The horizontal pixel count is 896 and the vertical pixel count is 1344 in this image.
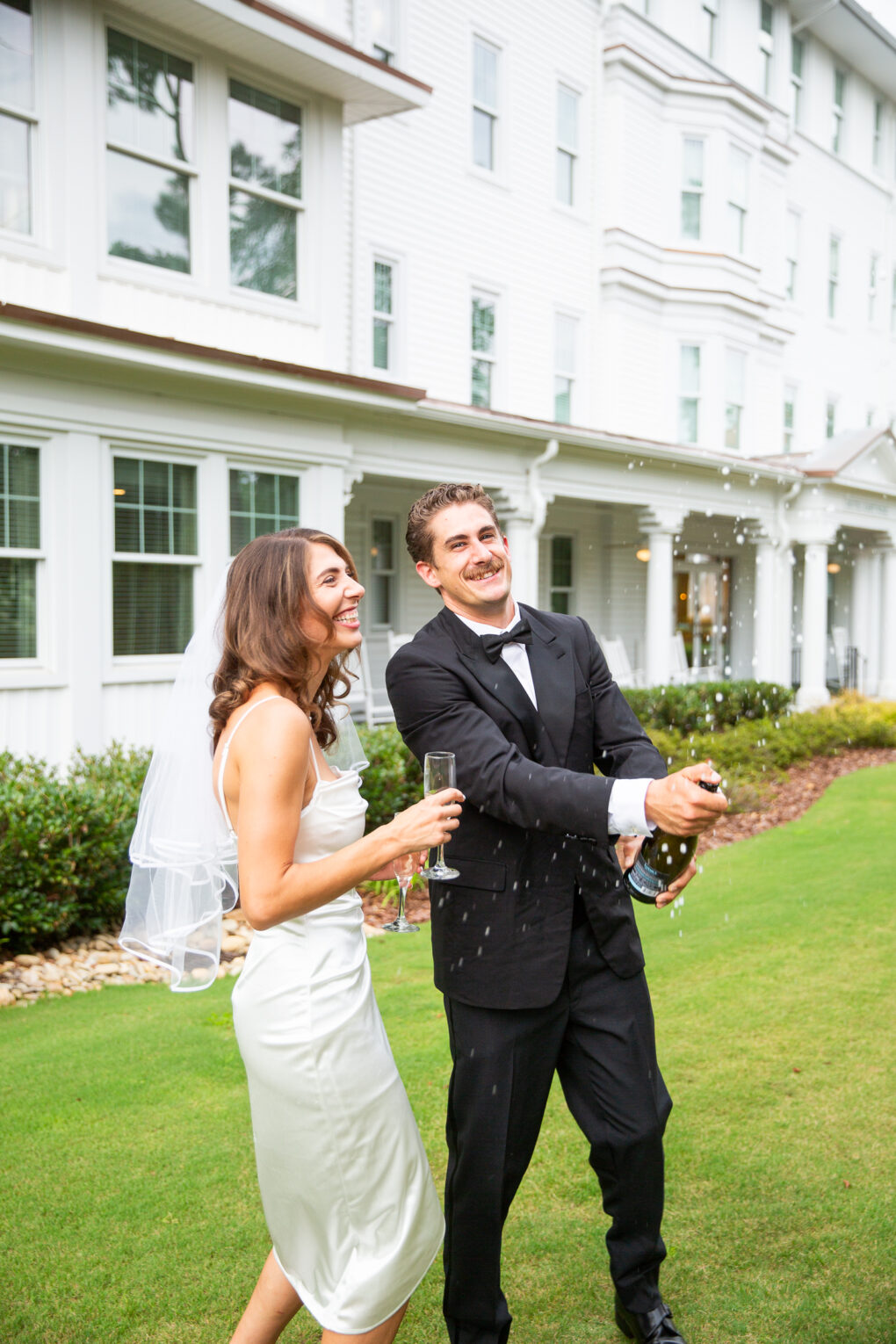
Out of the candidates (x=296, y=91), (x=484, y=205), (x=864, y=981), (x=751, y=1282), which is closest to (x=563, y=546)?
(x=484, y=205)

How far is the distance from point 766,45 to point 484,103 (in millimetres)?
8322

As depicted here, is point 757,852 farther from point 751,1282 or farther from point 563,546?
point 563,546

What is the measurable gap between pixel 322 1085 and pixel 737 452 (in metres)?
19.4

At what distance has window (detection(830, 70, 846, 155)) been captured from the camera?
23188 mm

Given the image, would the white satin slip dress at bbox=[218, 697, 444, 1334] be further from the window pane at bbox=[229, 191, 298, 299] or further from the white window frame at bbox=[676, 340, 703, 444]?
the white window frame at bbox=[676, 340, 703, 444]

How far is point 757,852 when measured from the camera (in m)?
9.61

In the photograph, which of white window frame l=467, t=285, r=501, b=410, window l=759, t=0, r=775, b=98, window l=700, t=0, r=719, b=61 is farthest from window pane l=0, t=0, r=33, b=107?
window l=759, t=0, r=775, b=98

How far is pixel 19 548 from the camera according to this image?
903 centimetres

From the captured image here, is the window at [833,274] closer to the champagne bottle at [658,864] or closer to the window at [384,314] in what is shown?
the window at [384,314]

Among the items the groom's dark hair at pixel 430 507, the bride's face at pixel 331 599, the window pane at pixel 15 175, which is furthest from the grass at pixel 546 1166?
the window pane at pixel 15 175

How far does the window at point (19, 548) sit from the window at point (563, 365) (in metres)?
9.84

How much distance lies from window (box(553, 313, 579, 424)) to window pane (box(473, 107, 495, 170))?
251 cm

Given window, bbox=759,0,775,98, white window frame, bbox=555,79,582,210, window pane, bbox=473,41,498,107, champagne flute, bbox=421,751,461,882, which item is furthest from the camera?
window, bbox=759,0,775,98

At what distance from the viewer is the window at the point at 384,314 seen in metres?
14.4
